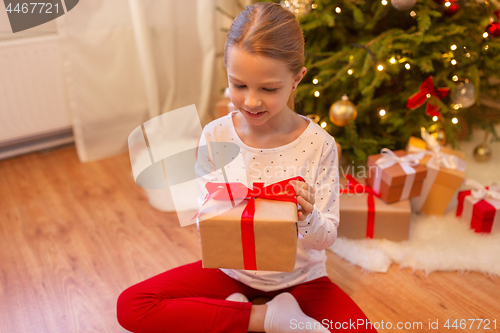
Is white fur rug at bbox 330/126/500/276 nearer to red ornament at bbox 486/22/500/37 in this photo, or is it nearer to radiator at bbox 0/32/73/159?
red ornament at bbox 486/22/500/37

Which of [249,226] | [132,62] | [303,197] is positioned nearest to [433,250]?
[303,197]

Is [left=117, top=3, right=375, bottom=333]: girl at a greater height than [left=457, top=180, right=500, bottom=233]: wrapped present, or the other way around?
[left=117, top=3, right=375, bottom=333]: girl

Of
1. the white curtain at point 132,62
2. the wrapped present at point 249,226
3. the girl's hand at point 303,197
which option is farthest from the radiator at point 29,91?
the girl's hand at point 303,197

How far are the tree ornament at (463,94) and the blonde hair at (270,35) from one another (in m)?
0.97

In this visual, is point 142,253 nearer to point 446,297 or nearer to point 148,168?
point 148,168

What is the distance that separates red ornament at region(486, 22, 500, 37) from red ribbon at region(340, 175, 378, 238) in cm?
73

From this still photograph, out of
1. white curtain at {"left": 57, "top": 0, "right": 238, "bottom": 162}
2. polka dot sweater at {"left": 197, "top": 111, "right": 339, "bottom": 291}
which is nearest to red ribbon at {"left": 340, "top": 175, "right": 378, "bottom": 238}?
polka dot sweater at {"left": 197, "top": 111, "right": 339, "bottom": 291}

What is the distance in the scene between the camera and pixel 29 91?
1.99m

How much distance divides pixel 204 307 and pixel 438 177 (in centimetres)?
98

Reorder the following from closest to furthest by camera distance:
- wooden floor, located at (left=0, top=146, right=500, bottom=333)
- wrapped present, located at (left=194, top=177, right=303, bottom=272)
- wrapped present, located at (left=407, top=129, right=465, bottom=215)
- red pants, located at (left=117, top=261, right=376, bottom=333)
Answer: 1. wrapped present, located at (left=194, top=177, right=303, bottom=272)
2. red pants, located at (left=117, top=261, right=376, bottom=333)
3. wooden floor, located at (left=0, top=146, right=500, bottom=333)
4. wrapped present, located at (left=407, top=129, right=465, bottom=215)

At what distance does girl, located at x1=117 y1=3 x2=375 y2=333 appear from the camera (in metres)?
0.93

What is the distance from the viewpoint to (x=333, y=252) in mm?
1453

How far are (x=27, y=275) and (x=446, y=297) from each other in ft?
4.41

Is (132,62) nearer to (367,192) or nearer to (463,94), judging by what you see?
(367,192)
